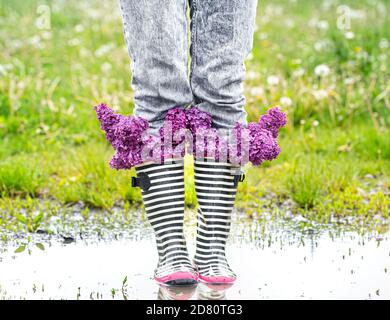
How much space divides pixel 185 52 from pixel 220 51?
126 mm

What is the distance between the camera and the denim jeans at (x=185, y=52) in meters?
2.87

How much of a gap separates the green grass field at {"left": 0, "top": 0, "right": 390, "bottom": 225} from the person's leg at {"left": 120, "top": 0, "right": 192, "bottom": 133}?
1.16 meters

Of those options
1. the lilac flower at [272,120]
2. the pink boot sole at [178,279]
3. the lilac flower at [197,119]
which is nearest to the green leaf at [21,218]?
the pink boot sole at [178,279]

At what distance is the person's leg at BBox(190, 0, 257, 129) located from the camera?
2908 mm

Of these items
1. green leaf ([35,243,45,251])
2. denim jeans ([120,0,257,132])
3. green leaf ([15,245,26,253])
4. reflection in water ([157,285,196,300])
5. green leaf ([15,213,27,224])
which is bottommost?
reflection in water ([157,285,196,300])

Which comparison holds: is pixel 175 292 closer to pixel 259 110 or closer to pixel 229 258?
pixel 229 258

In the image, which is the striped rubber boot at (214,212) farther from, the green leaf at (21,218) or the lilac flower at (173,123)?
the green leaf at (21,218)

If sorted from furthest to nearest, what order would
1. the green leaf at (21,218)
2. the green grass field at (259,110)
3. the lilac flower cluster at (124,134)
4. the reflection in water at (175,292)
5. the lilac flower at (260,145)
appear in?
1. the green grass field at (259,110)
2. the green leaf at (21,218)
3. the lilac flower at (260,145)
4. the lilac flower cluster at (124,134)
5. the reflection in water at (175,292)

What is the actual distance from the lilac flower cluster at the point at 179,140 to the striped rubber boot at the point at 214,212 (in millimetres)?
52

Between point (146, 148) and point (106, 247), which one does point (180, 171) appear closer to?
point (146, 148)

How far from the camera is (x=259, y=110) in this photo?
529 centimetres

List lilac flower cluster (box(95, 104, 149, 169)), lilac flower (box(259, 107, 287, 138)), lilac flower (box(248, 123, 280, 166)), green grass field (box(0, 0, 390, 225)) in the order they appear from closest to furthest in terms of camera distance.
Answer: lilac flower cluster (box(95, 104, 149, 169)) < lilac flower (box(248, 123, 280, 166)) < lilac flower (box(259, 107, 287, 138)) < green grass field (box(0, 0, 390, 225))

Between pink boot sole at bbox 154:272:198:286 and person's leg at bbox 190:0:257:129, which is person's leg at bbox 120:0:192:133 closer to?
person's leg at bbox 190:0:257:129

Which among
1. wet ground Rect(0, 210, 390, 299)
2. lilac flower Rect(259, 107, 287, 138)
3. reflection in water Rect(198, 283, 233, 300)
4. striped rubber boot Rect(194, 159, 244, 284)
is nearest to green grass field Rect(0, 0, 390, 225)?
wet ground Rect(0, 210, 390, 299)
